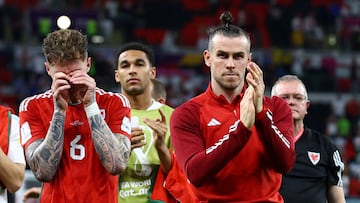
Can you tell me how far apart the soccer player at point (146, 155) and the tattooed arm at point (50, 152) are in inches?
44.7

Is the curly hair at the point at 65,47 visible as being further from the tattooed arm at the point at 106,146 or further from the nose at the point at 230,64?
the nose at the point at 230,64

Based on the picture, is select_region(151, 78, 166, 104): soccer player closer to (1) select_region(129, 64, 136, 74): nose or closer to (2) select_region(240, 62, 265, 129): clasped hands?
(1) select_region(129, 64, 136, 74): nose

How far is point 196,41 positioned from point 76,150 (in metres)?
18.6

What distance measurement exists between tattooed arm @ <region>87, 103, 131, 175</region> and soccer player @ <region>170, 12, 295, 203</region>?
0.40m

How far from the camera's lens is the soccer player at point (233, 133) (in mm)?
4734

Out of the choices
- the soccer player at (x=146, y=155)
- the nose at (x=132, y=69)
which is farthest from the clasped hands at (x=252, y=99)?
the nose at (x=132, y=69)

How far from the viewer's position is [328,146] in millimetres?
6539

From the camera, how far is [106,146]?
4.69 meters

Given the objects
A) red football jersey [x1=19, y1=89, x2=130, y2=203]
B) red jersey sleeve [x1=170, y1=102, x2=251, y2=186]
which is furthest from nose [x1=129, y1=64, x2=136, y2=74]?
red football jersey [x1=19, y1=89, x2=130, y2=203]

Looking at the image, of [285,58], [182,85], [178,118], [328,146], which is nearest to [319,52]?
[285,58]

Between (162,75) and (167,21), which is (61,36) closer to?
(162,75)

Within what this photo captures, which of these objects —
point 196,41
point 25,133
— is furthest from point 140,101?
point 196,41

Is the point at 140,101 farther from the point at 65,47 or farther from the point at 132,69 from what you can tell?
the point at 65,47

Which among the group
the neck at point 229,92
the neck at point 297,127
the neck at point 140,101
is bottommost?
the neck at point 297,127
